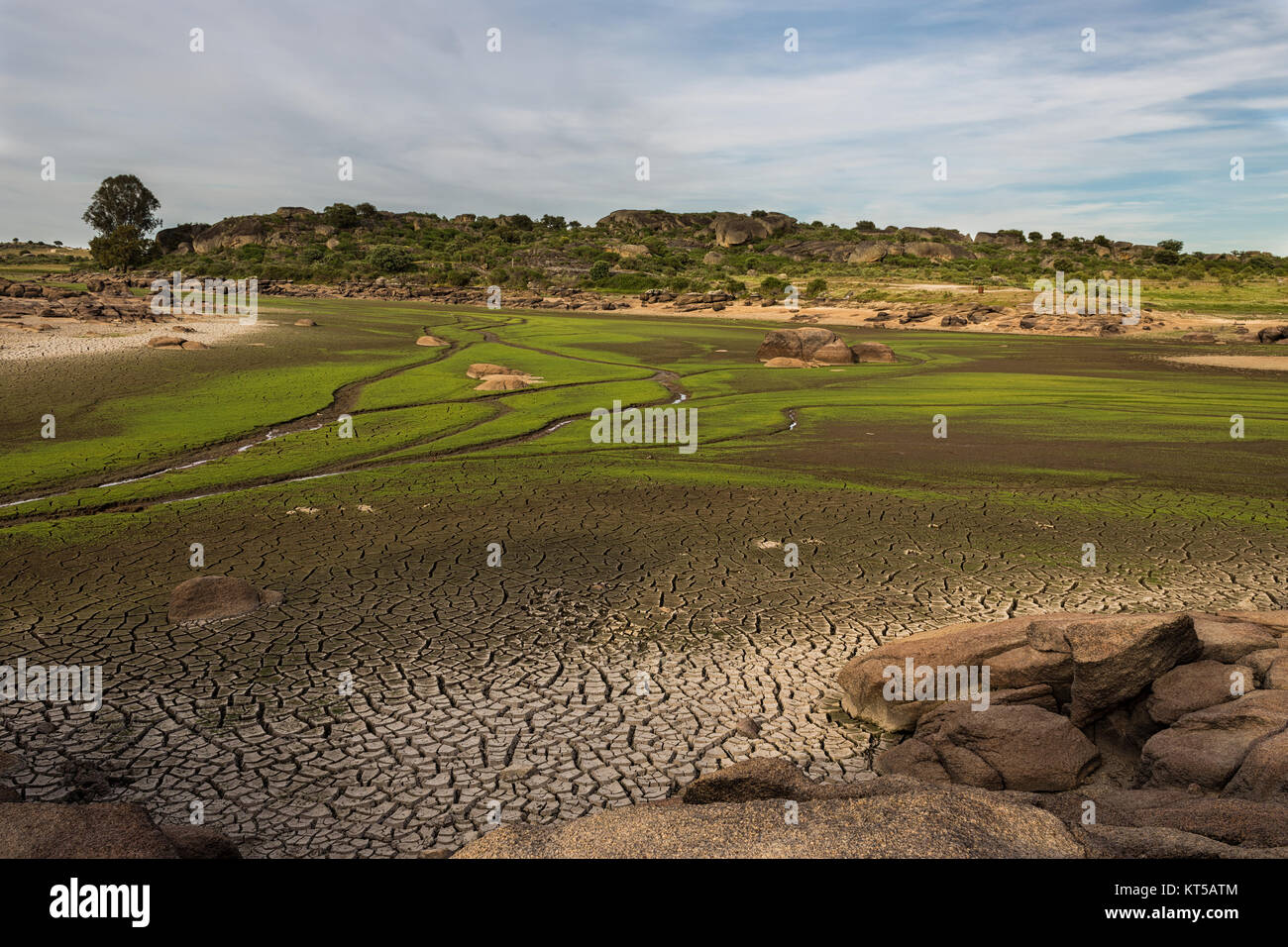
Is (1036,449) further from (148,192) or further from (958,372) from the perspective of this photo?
(148,192)

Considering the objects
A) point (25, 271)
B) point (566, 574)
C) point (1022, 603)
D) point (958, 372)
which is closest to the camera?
point (1022, 603)

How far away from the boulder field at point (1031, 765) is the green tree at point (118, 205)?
411 feet

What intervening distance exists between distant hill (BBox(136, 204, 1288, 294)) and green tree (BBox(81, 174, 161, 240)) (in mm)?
7438

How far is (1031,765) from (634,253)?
101 metres

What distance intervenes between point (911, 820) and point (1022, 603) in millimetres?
5762

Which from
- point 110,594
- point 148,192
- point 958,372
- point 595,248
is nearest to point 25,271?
point 148,192

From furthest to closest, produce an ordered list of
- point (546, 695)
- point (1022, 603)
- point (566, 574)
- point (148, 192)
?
1. point (148, 192)
2. point (566, 574)
3. point (1022, 603)
4. point (546, 695)

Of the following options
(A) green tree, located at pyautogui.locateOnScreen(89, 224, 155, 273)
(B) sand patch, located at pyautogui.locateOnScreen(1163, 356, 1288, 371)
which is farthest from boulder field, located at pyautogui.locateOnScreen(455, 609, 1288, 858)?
(A) green tree, located at pyautogui.locateOnScreen(89, 224, 155, 273)

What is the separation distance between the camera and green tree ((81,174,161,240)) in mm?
109625

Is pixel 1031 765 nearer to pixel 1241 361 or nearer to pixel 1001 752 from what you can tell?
pixel 1001 752

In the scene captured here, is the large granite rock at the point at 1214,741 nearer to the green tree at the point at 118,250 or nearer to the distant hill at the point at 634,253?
the distant hill at the point at 634,253

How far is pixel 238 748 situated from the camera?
5.91 metres

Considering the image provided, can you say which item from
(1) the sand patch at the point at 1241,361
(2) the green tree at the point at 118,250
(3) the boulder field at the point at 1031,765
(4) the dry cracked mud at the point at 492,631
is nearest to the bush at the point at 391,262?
(2) the green tree at the point at 118,250

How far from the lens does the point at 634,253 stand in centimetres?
10225
